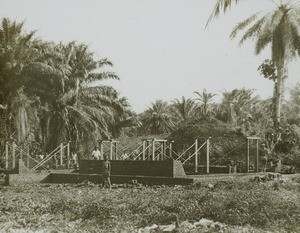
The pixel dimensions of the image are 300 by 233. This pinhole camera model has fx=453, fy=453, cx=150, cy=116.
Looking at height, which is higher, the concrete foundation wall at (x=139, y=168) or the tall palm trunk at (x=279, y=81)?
the tall palm trunk at (x=279, y=81)

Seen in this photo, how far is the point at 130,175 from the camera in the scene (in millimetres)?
18703

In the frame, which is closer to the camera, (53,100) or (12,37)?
(12,37)

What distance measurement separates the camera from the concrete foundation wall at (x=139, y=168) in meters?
17.3

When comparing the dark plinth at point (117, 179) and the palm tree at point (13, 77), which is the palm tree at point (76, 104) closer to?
the palm tree at point (13, 77)

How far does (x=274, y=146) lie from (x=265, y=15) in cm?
667

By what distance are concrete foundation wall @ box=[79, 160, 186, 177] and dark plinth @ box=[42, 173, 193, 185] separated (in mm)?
819

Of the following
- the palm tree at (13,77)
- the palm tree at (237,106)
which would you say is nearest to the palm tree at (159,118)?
the palm tree at (237,106)

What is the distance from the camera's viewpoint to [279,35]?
70.5 feet

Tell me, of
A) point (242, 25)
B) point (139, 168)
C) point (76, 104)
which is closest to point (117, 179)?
point (139, 168)

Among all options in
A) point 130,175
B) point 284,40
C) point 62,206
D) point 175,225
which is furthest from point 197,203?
point 284,40

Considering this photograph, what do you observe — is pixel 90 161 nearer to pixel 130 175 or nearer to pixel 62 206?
pixel 130 175

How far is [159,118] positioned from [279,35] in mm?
24435

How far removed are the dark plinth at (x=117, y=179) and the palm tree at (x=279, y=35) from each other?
307 inches

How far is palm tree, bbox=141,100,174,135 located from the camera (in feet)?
147
